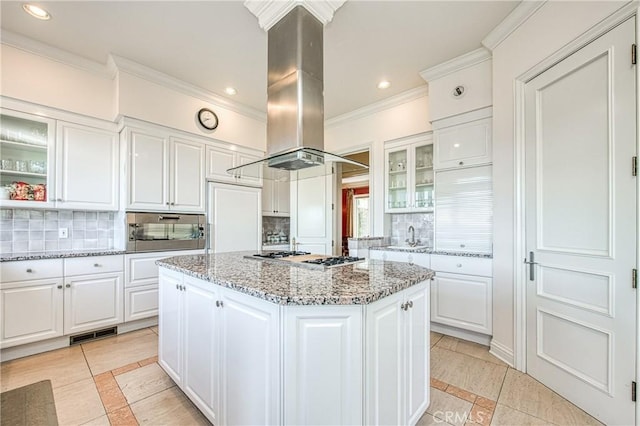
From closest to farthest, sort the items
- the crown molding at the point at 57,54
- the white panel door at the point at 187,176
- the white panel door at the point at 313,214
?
the crown molding at the point at 57,54
the white panel door at the point at 187,176
the white panel door at the point at 313,214

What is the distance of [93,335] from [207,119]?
2.76 metres

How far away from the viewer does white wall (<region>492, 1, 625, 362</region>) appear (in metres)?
2.08

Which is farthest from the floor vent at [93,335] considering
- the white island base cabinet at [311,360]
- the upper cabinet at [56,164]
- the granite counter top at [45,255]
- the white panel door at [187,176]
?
the white island base cabinet at [311,360]

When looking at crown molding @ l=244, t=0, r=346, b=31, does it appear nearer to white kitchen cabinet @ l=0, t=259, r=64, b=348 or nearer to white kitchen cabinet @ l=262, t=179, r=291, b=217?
white kitchen cabinet @ l=262, t=179, r=291, b=217

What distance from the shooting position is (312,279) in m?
1.42

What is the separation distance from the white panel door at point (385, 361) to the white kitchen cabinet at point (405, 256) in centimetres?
160

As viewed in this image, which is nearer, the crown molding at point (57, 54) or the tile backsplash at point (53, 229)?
the crown molding at point (57, 54)

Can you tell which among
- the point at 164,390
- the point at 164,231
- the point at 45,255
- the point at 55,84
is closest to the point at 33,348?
the point at 45,255

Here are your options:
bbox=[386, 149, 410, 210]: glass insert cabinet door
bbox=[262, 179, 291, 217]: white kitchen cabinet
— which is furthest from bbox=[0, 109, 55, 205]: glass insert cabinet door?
bbox=[386, 149, 410, 210]: glass insert cabinet door

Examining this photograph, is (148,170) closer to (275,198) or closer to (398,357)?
(275,198)

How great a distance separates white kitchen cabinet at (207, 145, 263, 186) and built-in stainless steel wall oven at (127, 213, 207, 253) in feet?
1.97

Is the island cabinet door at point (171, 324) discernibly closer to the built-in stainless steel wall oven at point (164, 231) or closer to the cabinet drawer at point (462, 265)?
the built-in stainless steel wall oven at point (164, 231)

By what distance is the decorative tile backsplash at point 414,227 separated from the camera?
3590mm

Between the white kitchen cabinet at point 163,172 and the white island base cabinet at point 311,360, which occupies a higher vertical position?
the white kitchen cabinet at point 163,172
